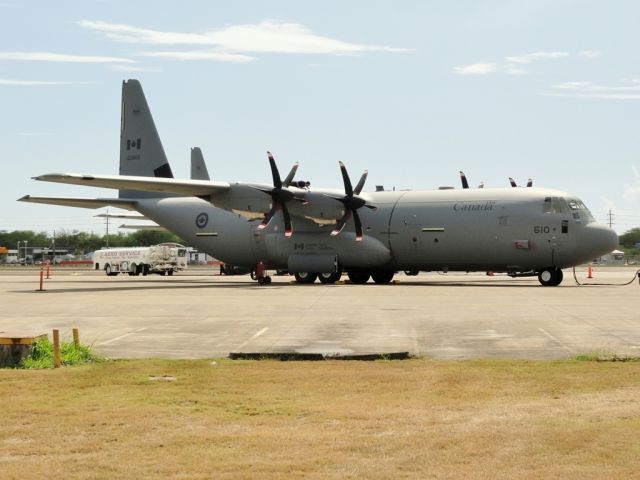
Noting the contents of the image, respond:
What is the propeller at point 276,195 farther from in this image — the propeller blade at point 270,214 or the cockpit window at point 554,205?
the cockpit window at point 554,205

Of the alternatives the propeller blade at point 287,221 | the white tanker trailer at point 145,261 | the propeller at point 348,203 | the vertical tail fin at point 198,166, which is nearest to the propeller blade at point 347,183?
the propeller at point 348,203

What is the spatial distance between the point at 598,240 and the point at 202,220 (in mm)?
23312

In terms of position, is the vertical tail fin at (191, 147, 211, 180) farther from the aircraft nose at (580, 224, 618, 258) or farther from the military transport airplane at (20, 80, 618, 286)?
the aircraft nose at (580, 224, 618, 258)

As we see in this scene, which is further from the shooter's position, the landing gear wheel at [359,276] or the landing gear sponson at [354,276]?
the landing gear wheel at [359,276]

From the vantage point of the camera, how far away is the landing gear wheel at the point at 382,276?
50.2 meters

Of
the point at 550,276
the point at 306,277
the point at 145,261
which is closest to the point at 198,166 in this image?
the point at 145,261

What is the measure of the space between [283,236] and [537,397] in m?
39.0

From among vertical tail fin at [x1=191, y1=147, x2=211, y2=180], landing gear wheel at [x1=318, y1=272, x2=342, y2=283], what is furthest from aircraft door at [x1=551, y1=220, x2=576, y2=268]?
vertical tail fin at [x1=191, y1=147, x2=211, y2=180]

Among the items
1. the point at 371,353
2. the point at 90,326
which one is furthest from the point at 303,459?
the point at 90,326

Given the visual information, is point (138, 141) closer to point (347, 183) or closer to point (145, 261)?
point (347, 183)

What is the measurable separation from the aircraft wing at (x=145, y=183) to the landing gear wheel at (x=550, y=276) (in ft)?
54.2

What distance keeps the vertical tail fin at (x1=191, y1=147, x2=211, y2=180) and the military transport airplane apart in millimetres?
20611

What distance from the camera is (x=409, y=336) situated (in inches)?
785

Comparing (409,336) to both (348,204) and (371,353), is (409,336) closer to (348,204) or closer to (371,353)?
(371,353)
